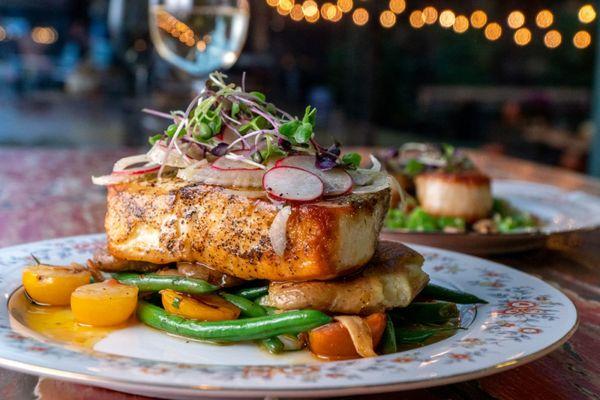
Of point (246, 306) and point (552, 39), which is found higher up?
point (552, 39)

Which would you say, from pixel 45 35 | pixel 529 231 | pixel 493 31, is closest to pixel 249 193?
pixel 529 231

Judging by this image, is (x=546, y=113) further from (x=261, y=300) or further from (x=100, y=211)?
(x=261, y=300)

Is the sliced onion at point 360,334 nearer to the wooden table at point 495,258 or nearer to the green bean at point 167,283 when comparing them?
the wooden table at point 495,258

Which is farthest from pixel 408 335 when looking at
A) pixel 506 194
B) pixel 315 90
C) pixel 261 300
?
pixel 315 90

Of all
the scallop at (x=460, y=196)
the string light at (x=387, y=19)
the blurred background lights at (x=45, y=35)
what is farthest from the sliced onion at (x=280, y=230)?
the blurred background lights at (x=45, y=35)

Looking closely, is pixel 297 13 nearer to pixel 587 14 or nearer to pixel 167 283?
pixel 587 14

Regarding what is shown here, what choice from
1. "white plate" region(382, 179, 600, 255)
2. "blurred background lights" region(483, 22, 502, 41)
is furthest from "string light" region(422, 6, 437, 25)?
"white plate" region(382, 179, 600, 255)

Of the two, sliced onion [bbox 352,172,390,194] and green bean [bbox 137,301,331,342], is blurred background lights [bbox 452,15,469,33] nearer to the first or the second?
sliced onion [bbox 352,172,390,194]
